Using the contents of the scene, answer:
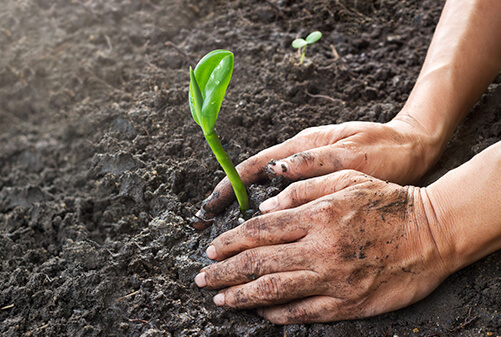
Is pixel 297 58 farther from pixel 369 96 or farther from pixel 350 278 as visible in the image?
pixel 350 278

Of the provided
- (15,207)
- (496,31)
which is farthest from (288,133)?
(15,207)

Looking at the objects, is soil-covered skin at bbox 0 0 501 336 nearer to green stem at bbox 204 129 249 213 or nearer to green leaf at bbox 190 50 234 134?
green stem at bbox 204 129 249 213

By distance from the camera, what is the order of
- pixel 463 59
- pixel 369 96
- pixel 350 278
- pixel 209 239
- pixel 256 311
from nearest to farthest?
pixel 350 278, pixel 256 311, pixel 209 239, pixel 463 59, pixel 369 96

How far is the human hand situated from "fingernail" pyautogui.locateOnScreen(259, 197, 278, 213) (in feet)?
0.24

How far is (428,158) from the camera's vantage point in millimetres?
1509

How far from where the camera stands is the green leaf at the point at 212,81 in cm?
111

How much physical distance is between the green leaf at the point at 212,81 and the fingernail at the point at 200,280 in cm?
42

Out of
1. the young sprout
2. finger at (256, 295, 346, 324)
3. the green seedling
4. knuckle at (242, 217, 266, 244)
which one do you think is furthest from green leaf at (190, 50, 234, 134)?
the young sprout

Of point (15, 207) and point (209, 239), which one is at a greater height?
point (15, 207)

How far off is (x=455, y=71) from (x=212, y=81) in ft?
2.95

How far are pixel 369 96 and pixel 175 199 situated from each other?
90 cm

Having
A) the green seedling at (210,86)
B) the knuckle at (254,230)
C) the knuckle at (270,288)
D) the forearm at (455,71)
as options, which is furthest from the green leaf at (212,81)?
the forearm at (455,71)

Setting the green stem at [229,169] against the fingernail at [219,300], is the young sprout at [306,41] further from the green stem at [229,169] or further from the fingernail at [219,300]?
the fingernail at [219,300]

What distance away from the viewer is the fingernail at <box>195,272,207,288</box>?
1278mm
